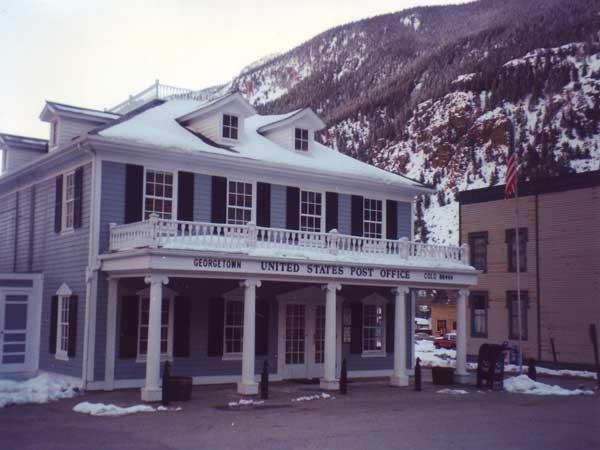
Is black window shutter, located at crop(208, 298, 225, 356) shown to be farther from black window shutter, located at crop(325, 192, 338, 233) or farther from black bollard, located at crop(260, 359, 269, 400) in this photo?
black window shutter, located at crop(325, 192, 338, 233)

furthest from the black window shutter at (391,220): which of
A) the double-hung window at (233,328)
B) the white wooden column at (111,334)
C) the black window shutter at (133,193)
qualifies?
the white wooden column at (111,334)

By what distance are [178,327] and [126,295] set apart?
1835 mm

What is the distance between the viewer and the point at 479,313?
36.0 meters

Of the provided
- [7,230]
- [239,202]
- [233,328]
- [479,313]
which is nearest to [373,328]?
[233,328]

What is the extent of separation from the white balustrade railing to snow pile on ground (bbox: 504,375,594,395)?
4.47 meters

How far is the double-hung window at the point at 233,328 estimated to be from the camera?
2350 centimetres

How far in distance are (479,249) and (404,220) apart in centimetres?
908

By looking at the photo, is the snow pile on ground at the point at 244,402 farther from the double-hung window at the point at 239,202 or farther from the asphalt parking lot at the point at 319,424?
the double-hung window at the point at 239,202

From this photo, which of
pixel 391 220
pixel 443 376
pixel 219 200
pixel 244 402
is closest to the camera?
pixel 244 402

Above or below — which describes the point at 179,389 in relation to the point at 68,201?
below

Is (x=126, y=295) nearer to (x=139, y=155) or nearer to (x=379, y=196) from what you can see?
(x=139, y=155)

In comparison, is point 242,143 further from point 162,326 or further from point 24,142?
point 24,142

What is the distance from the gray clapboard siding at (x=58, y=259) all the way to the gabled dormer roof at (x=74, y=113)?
2.14 meters

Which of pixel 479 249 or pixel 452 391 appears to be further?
pixel 479 249
